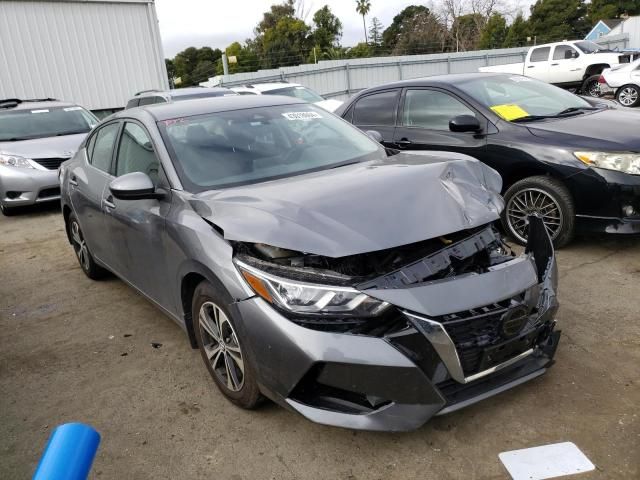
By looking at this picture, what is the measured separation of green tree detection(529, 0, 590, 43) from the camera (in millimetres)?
48875

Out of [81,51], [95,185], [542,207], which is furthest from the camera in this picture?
[81,51]

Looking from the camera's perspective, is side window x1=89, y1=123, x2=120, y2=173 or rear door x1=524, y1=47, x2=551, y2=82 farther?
rear door x1=524, y1=47, x2=551, y2=82

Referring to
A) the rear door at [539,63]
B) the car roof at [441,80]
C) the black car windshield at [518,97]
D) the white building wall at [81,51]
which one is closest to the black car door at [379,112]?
the car roof at [441,80]

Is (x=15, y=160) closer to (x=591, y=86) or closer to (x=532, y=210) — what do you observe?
(x=532, y=210)

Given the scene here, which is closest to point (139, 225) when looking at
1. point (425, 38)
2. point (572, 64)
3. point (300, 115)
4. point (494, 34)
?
point (300, 115)

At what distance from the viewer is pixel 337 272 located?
237cm

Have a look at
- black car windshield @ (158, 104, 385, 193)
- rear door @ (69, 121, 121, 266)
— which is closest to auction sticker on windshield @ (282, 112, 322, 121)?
black car windshield @ (158, 104, 385, 193)

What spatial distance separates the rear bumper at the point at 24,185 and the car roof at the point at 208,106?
4.47m

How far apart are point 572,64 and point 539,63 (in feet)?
3.30

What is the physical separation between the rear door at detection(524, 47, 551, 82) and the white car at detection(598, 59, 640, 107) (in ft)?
9.12

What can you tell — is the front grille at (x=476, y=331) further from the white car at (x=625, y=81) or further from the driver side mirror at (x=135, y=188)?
the white car at (x=625, y=81)

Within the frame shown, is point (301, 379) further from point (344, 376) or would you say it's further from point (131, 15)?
point (131, 15)

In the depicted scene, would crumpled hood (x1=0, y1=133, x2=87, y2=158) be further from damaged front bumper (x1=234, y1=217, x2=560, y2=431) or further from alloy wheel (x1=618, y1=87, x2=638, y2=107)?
alloy wheel (x1=618, y1=87, x2=638, y2=107)

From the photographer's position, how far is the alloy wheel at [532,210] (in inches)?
177
